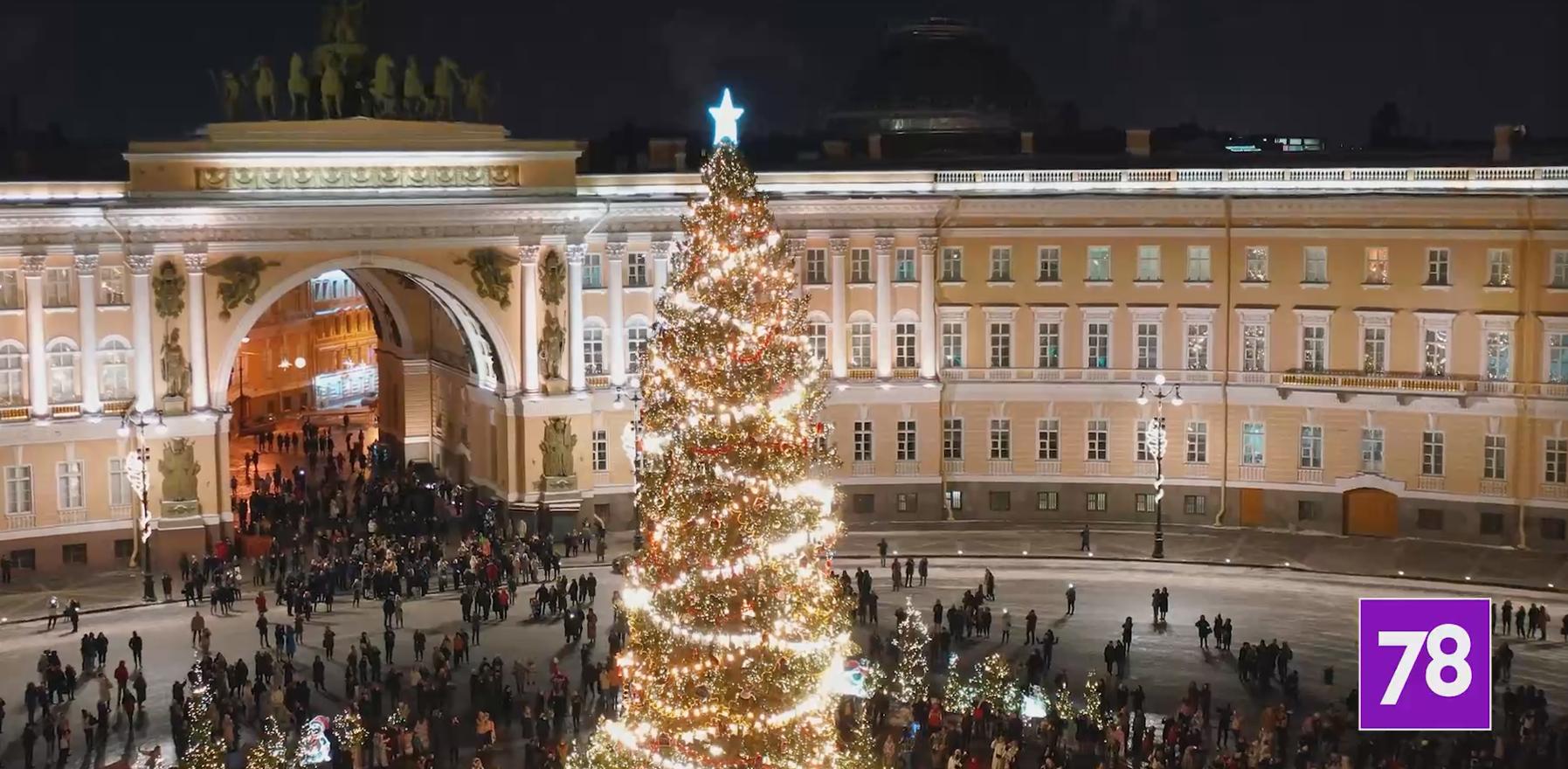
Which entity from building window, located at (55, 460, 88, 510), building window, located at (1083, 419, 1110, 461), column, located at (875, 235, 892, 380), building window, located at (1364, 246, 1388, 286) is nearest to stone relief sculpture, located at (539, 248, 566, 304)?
column, located at (875, 235, 892, 380)

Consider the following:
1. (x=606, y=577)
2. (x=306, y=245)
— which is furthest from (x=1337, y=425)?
(x=306, y=245)

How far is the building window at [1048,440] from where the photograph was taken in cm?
6581

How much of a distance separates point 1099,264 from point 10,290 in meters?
31.8

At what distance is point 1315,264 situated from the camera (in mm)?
62781

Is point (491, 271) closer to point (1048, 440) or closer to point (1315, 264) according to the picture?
point (1048, 440)

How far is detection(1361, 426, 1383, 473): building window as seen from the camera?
62.4 meters

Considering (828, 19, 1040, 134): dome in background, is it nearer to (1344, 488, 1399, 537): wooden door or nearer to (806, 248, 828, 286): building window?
(806, 248, 828, 286): building window

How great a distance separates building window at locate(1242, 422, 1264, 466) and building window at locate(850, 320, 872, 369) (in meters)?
11.8

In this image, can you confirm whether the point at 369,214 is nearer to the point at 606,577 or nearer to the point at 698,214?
the point at 606,577

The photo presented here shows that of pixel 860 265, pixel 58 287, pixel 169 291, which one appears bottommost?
pixel 169 291

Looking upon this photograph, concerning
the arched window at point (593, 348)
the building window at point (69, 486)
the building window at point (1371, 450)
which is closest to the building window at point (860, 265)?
the arched window at point (593, 348)

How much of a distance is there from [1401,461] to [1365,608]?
33.1 metres

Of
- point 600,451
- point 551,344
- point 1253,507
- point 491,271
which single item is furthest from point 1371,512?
Answer: point 491,271

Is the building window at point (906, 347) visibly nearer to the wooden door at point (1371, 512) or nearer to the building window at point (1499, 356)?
the wooden door at point (1371, 512)
